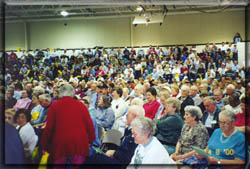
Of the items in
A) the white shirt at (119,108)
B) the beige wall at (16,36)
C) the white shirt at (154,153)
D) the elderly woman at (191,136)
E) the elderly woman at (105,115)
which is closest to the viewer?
the white shirt at (154,153)

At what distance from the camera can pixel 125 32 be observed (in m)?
18.1

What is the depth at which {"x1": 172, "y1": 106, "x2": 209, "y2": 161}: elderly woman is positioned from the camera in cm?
310

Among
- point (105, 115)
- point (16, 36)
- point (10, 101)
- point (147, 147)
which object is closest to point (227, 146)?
point (147, 147)

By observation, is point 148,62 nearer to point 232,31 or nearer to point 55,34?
point 232,31

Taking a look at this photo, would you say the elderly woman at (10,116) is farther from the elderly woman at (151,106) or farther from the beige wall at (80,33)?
the beige wall at (80,33)

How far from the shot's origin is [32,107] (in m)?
4.85

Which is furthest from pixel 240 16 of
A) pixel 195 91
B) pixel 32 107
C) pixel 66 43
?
pixel 32 107

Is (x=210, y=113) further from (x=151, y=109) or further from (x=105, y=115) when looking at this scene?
(x=105, y=115)

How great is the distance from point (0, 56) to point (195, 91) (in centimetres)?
374

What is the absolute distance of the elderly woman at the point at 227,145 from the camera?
9.17 feet

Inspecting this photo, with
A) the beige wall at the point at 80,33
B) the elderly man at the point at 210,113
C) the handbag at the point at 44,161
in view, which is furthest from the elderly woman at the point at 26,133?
the beige wall at the point at 80,33

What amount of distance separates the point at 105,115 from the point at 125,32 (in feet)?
47.1

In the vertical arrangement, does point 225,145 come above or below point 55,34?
below

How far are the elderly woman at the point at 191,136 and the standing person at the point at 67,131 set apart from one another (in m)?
1.13
